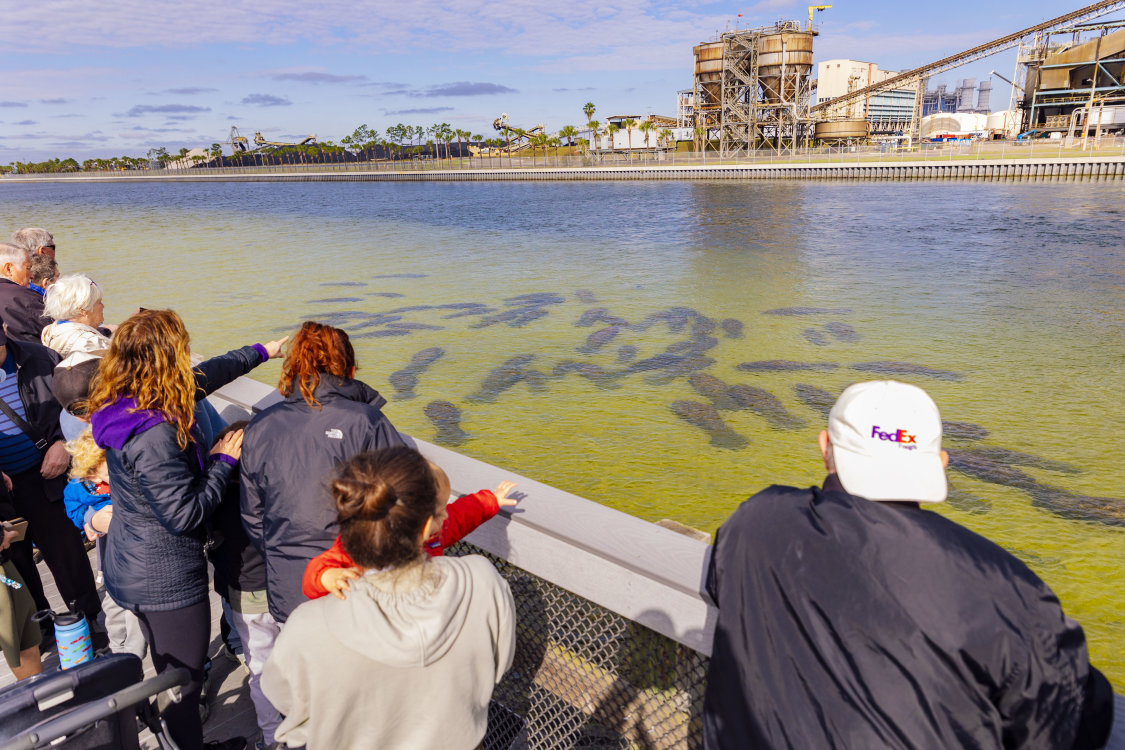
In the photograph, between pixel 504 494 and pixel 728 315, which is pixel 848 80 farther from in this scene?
pixel 504 494

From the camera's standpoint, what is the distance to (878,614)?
1418 millimetres

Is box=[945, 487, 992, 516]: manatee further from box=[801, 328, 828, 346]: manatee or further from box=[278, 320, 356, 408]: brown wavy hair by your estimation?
box=[278, 320, 356, 408]: brown wavy hair

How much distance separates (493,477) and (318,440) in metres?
0.71

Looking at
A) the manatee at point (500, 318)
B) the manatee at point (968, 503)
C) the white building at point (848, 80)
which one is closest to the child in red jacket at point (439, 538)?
the manatee at point (968, 503)

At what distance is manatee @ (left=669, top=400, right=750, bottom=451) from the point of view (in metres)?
8.70

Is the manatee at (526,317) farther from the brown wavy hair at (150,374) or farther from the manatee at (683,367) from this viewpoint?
the brown wavy hair at (150,374)

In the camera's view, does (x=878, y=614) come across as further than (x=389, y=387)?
No

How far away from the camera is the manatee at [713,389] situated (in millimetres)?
10047

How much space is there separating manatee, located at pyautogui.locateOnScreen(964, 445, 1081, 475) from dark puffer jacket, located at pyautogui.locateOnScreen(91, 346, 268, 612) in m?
8.54

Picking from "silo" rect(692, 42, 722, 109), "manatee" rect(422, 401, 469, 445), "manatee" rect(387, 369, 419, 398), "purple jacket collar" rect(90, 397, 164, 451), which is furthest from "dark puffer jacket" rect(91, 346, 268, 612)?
"silo" rect(692, 42, 722, 109)

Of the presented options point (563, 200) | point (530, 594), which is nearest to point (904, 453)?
point (530, 594)

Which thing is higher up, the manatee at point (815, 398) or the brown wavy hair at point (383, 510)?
the brown wavy hair at point (383, 510)

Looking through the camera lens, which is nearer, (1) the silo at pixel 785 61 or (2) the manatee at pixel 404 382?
(2) the manatee at pixel 404 382

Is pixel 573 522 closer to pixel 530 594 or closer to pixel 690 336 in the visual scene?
pixel 530 594
